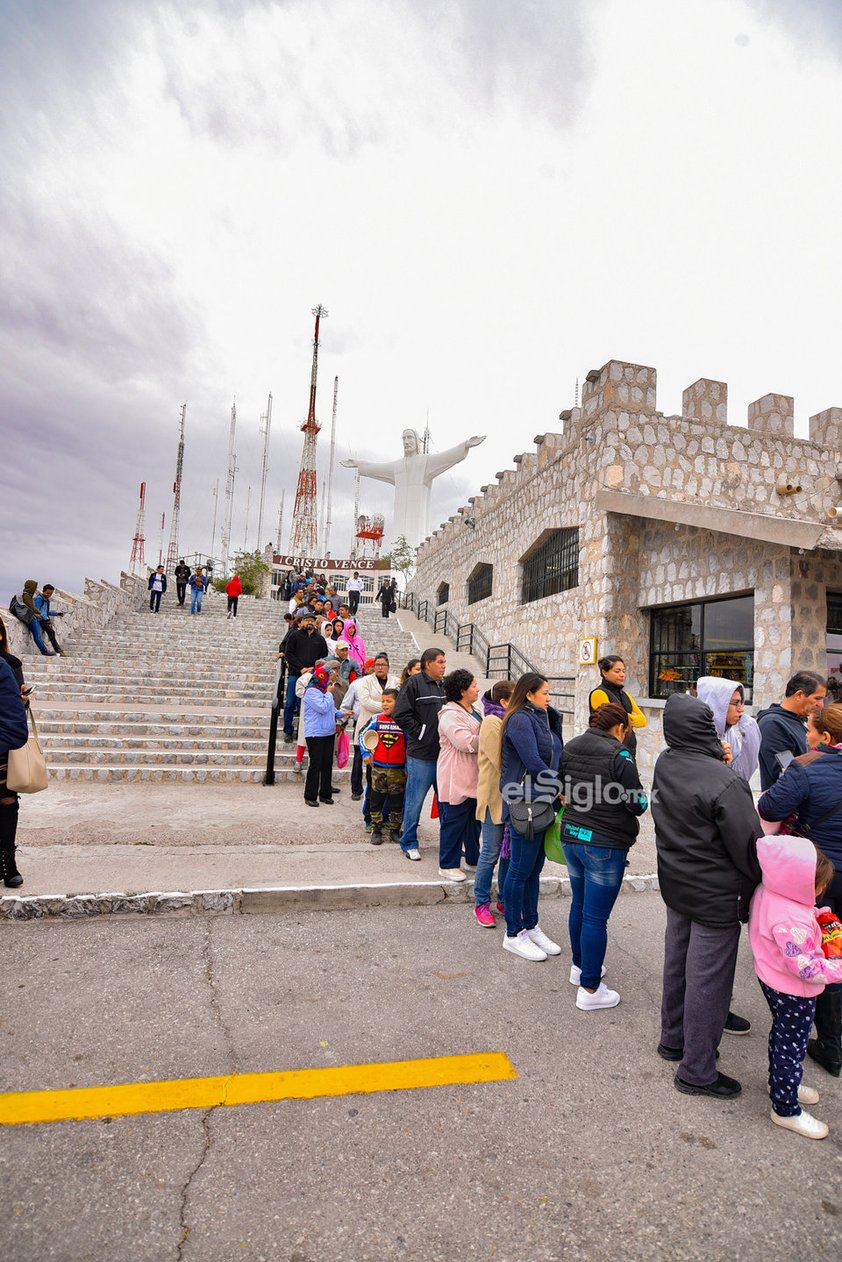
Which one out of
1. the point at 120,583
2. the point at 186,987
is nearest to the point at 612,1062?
the point at 186,987

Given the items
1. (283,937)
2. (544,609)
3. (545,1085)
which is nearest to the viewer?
(545,1085)

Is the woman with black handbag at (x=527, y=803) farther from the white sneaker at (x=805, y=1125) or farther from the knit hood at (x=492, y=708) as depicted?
the white sneaker at (x=805, y=1125)

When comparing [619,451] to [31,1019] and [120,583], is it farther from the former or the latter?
[120,583]

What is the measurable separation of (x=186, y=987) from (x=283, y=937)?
2.56 feet

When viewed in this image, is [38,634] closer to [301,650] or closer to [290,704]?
[290,704]

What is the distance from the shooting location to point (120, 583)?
2028cm

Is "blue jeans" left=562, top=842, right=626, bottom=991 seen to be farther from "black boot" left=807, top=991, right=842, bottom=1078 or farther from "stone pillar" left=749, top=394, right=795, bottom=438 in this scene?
Answer: "stone pillar" left=749, top=394, right=795, bottom=438

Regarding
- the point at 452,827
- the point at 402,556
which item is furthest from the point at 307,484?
the point at 452,827

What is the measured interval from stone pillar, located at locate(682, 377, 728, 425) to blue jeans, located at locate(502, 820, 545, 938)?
9.62m

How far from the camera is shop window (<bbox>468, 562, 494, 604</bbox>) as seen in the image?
18609 millimetres

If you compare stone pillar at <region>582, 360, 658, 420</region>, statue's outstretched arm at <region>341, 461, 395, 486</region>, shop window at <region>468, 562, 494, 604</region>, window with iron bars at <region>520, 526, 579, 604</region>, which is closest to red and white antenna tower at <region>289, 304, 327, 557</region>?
statue's outstretched arm at <region>341, 461, 395, 486</region>

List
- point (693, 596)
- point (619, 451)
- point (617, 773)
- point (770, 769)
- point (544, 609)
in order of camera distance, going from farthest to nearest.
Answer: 1. point (544, 609)
2. point (619, 451)
3. point (693, 596)
4. point (770, 769)
5. point (617, 773)

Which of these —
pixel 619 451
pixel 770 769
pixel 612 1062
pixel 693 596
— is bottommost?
pixel 612 1062

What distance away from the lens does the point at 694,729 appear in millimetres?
3014
